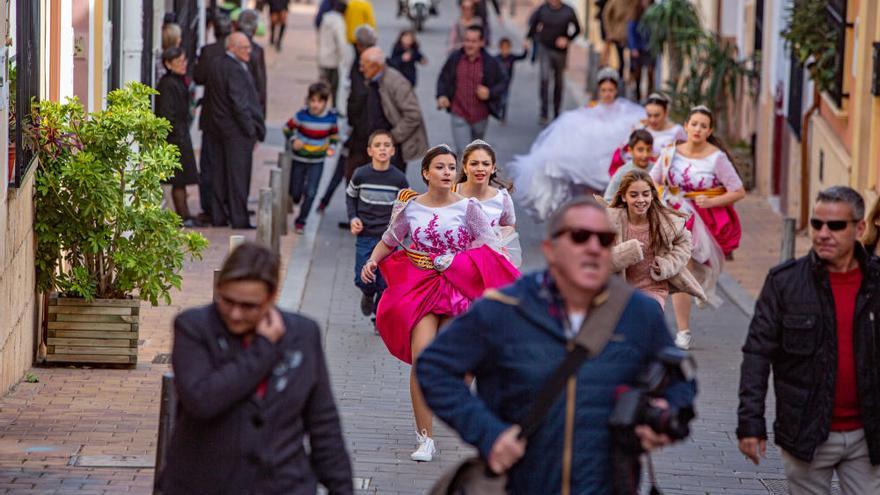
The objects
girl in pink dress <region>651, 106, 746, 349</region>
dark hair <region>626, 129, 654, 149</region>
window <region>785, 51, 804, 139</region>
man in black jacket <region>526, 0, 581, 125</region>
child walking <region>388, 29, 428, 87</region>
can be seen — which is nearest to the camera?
girl in pink dress <region>651, 106, 746, 349</region>

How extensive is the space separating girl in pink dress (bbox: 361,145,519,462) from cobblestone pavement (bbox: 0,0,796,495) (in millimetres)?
624

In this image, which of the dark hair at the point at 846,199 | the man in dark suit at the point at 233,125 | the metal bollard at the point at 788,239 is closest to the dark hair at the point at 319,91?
the man in dark suit at the point at 233,125

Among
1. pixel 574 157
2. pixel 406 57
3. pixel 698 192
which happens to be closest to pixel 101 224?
pixel 698 192

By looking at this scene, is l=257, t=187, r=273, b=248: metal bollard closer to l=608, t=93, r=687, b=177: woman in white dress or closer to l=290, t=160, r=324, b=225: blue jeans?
l=608, t=93, r=687, b=177: woman in white dress

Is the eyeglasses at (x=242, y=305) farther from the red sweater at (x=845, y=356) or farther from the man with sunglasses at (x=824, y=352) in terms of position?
the red sweater at (x=845, y=356)

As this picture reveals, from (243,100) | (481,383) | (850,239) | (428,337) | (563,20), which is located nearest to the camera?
(481,383)

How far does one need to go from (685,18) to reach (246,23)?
7.58 metres

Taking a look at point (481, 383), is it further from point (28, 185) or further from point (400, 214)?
point (28, 185)

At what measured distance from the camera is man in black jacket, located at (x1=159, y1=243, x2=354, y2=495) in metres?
5.01

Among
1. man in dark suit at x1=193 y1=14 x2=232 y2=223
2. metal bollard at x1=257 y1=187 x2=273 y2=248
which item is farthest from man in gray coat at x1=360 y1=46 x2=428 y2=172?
metal bollard at x1=257 y1=187 x2=273 y2=248

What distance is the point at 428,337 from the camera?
368 inches

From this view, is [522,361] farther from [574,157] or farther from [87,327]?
[574,157]

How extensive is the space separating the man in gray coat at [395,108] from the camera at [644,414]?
462 inches

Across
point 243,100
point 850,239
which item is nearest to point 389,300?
point 850,239
